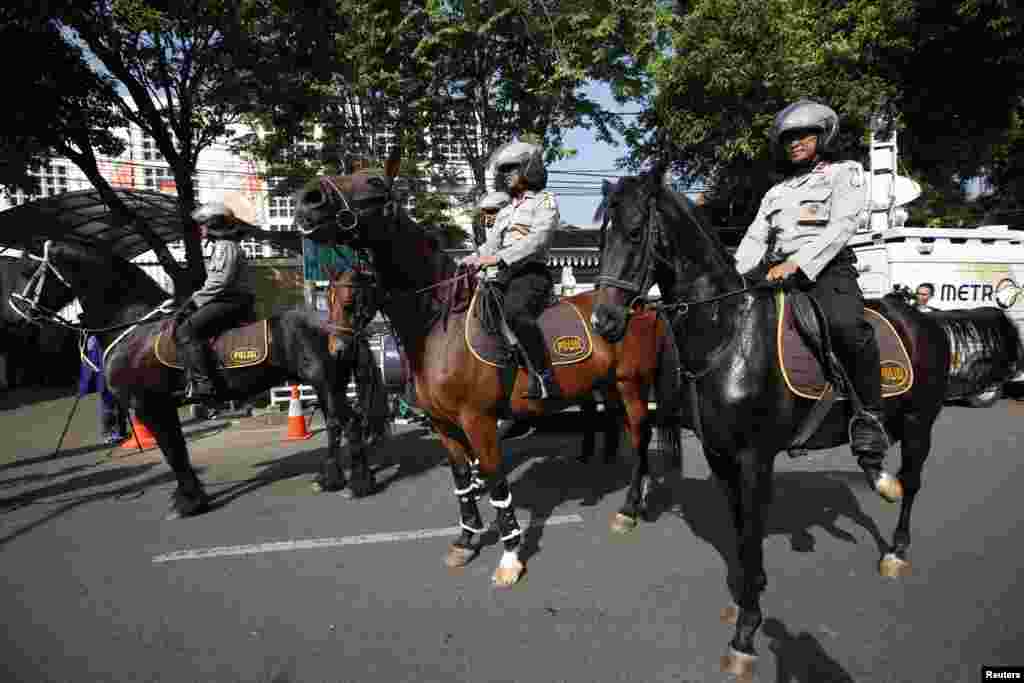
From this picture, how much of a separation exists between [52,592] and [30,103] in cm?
921

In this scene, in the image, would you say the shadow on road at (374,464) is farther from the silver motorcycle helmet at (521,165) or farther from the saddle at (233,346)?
the silver motorcycle helmet at (521,165)

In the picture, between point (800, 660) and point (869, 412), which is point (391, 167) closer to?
point (869, 412)

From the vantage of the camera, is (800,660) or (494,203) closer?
(800,660)

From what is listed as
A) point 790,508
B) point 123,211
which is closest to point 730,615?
point 790,508

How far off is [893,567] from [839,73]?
14439 mm

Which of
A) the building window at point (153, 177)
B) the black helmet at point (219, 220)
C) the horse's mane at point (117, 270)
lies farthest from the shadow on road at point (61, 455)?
the building window at point (153, 177)

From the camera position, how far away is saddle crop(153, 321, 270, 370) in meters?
5.37

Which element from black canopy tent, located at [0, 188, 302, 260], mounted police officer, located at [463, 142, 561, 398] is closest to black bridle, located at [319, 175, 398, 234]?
mounted police officer, located at [463, 142, 561, 398]

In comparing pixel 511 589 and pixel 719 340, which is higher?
pixel 719 340

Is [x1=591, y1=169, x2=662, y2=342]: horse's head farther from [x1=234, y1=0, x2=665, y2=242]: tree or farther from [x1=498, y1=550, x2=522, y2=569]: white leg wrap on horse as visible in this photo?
[x1=234, y1=0, x2=665, y2=242]: tree

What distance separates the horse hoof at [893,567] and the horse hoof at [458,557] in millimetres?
2885

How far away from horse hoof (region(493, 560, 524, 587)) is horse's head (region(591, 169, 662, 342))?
6.53ft

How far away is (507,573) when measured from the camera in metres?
3.64

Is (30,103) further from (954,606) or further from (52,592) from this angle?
(954,606)
